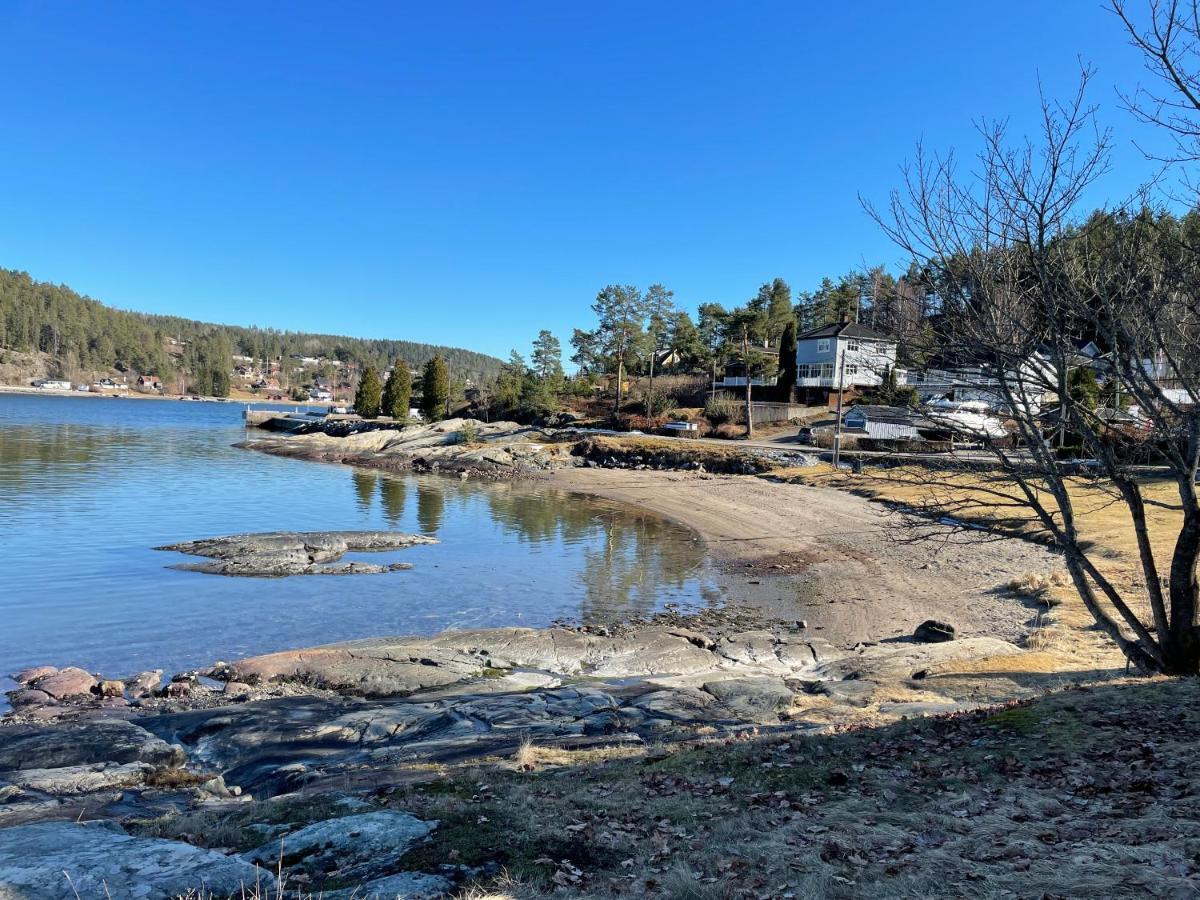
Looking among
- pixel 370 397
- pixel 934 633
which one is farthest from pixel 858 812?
pixel 370 397

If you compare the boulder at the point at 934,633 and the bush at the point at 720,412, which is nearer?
the boulder at the point at 934,633

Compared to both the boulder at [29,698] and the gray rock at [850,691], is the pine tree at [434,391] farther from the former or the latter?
the gray rock at [850,691]

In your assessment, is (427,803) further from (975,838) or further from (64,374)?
(64,374)

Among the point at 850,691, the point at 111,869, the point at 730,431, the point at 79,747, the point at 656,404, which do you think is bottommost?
the point at 79,747

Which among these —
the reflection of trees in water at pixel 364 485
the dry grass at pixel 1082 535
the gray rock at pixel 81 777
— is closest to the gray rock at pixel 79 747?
the gray rock at pixel 81 777

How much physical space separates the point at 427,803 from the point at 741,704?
6650 mm

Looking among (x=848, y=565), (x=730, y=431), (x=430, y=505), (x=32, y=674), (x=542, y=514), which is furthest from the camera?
(x=730, y=431)

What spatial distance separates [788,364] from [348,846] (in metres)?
72.4

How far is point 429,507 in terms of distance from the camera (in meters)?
40.9

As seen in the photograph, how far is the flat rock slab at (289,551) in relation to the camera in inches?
963

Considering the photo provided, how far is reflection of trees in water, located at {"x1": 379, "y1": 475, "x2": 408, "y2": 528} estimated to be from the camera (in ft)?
122

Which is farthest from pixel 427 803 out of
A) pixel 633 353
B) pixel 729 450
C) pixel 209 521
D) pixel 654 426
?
pixel 633 353

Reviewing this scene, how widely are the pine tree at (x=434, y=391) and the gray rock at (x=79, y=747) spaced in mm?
76567

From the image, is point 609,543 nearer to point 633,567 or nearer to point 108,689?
point 633,567
